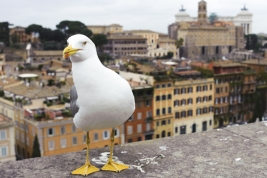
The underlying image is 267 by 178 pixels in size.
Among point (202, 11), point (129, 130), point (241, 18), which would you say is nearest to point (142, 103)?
point (129, 130)

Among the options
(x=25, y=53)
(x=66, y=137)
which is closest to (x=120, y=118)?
(x=66, y=137)

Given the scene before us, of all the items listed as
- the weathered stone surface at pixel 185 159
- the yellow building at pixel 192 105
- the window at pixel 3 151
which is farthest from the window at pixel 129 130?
the weathered stone surface at pixel 185 159

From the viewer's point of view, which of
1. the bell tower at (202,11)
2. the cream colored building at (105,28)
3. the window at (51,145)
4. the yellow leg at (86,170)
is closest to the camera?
the yellow leg at (86,170)

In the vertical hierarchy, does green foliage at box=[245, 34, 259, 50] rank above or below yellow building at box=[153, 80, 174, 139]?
above

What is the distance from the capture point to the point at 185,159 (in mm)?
2658

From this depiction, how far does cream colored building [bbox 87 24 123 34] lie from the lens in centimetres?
7450

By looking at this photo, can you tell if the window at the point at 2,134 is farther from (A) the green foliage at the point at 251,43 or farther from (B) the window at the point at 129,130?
(A) the green foliage at the point at 251,43

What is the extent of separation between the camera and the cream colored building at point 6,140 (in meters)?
15.7

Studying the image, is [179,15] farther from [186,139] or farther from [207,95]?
[186,139]

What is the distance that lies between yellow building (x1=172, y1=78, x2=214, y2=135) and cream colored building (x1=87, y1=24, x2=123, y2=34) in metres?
50.8

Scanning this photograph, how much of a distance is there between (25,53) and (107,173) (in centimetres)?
4814

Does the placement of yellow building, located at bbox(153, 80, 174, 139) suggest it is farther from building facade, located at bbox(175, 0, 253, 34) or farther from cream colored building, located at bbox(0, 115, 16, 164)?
building facade, located at bbox(175, 0, 253, 34)

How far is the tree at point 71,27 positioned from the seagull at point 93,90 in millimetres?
51490

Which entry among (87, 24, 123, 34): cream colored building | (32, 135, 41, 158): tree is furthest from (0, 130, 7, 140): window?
(87, 24, 123, 34): cream colored building
